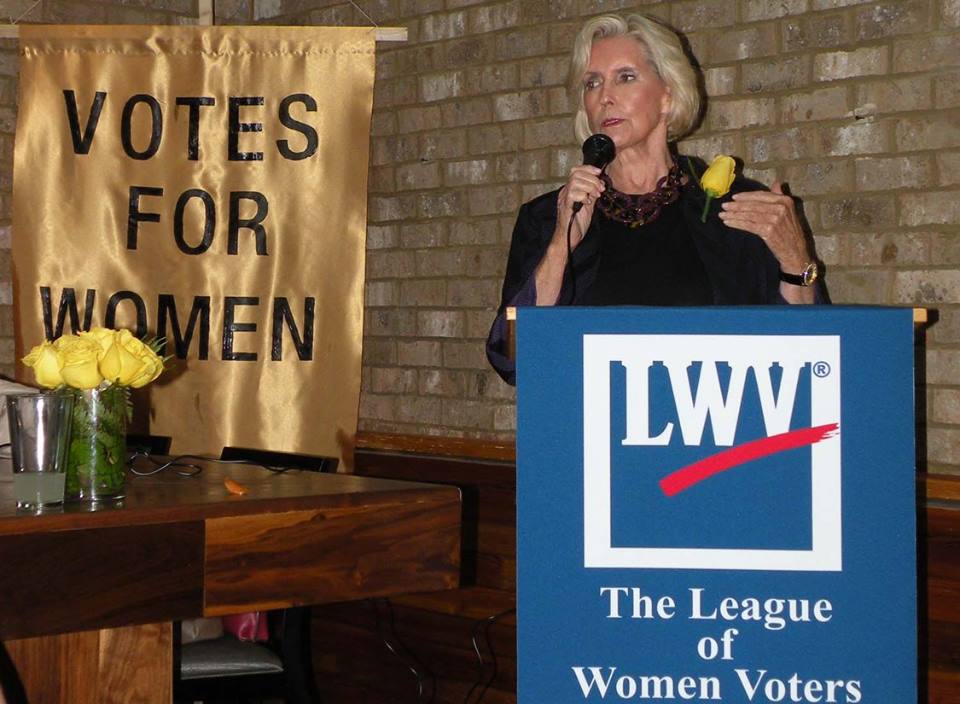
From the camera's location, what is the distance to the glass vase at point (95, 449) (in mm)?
1791

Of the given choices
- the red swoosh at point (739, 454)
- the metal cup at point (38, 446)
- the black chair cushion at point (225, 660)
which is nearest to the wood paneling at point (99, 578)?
the metal cup at point (38, 446)

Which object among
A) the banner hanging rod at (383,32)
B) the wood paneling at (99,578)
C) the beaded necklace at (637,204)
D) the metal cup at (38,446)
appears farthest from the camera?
the banner hanging rod at (383,32)

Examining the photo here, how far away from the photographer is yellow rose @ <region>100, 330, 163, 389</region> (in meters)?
1.84

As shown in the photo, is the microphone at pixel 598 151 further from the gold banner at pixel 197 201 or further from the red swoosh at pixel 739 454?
the gold banner at pixel 197 201

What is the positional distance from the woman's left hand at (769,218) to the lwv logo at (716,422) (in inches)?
21.0

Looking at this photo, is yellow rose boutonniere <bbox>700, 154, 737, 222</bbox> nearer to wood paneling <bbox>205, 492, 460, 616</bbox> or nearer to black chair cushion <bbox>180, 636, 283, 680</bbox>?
wood paneling <bbox>205, 492, 460, 616</bbox>

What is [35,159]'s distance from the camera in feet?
11.2

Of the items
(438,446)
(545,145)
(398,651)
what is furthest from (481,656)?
(545,145)

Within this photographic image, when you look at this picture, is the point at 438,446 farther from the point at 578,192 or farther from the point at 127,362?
the point at 127,362

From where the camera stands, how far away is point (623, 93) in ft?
7.91

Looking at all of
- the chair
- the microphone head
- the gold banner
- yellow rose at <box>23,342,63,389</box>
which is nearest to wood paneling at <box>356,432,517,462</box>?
the gold banner

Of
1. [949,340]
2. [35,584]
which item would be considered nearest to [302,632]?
[35,584]

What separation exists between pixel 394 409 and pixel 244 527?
212 centimetres

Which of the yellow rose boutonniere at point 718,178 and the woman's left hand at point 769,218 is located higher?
the yellow rose boutonniere at point 718,178
